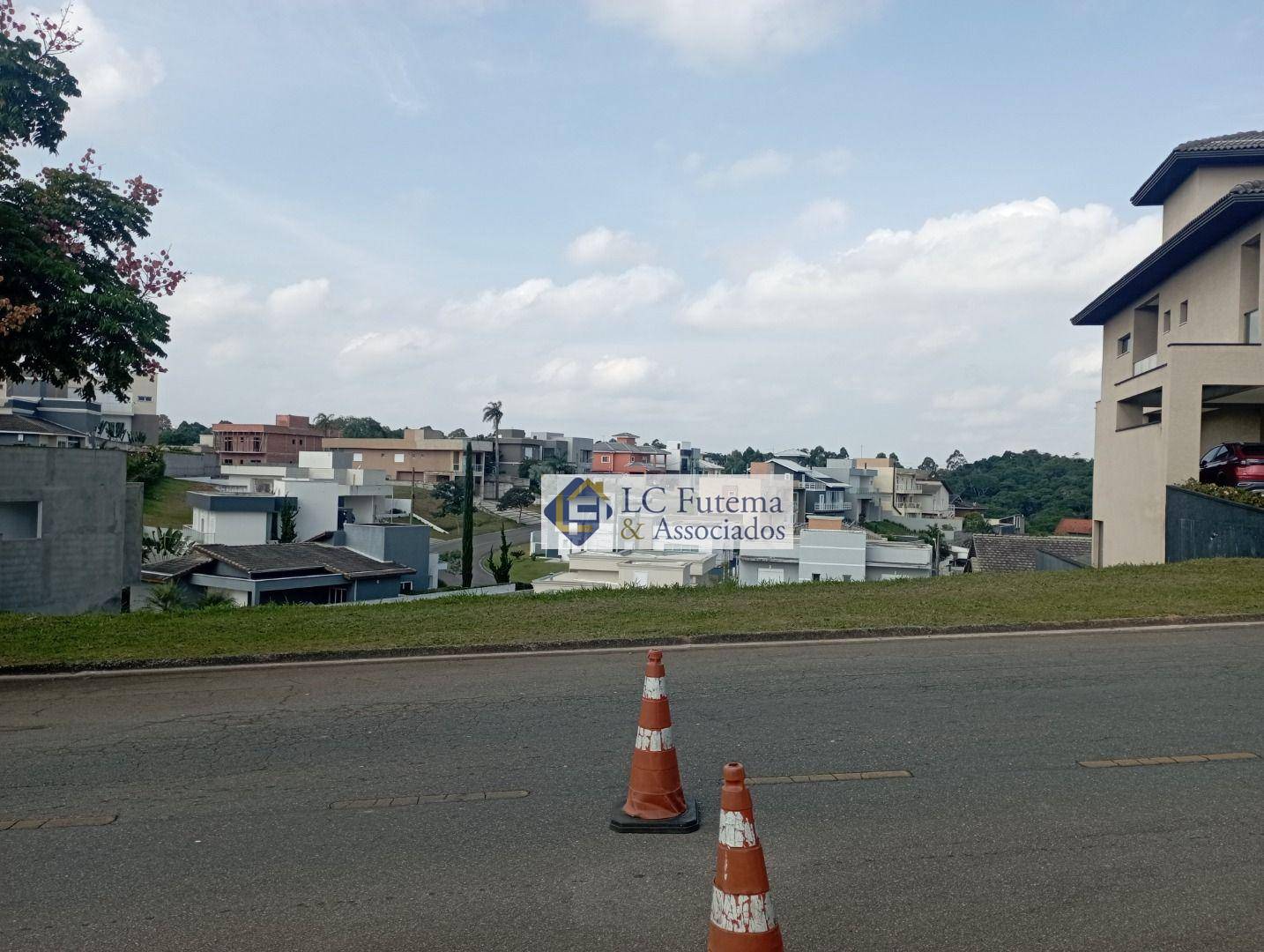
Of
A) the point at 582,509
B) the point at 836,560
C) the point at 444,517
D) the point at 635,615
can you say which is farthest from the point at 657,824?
the point at 444,517

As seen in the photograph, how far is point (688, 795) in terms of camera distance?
5840mm

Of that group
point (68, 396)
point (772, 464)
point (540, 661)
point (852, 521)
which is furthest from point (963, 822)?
point (68, 396)

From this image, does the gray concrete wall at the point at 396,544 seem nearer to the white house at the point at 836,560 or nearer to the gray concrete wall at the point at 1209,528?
the white house at the point at 836,560

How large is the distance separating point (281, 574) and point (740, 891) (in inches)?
1286

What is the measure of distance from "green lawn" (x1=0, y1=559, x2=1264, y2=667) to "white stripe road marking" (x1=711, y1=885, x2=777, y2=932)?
7075 millimetres

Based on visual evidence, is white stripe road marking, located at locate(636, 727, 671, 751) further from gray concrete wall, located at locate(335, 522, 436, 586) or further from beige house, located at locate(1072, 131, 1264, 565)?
gray concrete wall, located at locate(335, 522, 436, 586)

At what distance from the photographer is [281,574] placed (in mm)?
33656

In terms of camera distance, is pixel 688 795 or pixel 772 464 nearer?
pixel 688 795

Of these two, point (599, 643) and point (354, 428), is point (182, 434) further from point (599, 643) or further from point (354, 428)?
point (599, 643)

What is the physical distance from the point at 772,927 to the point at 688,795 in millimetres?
2312

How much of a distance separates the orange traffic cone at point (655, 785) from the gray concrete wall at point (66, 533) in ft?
69.5

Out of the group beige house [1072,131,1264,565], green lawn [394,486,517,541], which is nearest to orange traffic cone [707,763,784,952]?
beige house [1072,131,1264,565]

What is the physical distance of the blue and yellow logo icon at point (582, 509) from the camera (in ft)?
176

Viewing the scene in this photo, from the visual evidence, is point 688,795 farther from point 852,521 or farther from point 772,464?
point 852,521
